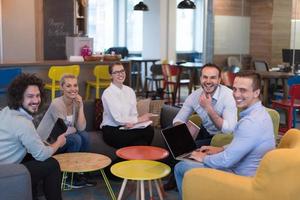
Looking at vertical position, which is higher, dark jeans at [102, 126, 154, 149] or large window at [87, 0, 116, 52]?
large window at [87, 0, 116, 52]

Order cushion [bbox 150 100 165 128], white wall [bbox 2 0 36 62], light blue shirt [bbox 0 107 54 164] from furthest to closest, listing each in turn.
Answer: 1. white wall [bbox 2 0 36 62]
2. cushion [bbox 150 100 165 128]
3. light blue shirt [bbox 0 107 54 164]

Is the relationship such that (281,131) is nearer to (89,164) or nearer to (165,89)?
(165,89)

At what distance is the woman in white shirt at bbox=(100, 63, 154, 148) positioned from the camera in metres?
4.28

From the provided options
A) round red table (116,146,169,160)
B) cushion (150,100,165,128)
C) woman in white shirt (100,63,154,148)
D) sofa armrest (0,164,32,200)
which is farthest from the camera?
cushion (150,100,165,128)

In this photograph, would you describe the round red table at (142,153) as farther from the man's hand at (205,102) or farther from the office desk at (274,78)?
the office desk at (274,78)

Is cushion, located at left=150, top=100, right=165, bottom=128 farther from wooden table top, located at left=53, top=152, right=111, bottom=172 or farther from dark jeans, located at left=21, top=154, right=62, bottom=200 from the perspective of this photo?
dark jeans, located at left=21, top=154, right=62, bottom=200

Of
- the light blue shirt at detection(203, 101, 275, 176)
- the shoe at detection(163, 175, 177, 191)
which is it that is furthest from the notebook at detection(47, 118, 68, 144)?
the light blue shirt at detection(203, 101, 275, 176)

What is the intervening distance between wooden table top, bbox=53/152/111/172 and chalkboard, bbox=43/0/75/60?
5.47 metres

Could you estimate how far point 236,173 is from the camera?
9.62ft

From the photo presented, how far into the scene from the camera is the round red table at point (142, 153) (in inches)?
138

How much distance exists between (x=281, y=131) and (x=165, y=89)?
3.31 metres

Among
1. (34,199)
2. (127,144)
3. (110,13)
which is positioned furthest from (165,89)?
(34,199)

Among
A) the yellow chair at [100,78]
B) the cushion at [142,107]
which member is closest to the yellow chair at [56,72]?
the yellow chair at [100,78]

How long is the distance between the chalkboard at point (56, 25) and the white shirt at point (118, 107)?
4.65m
